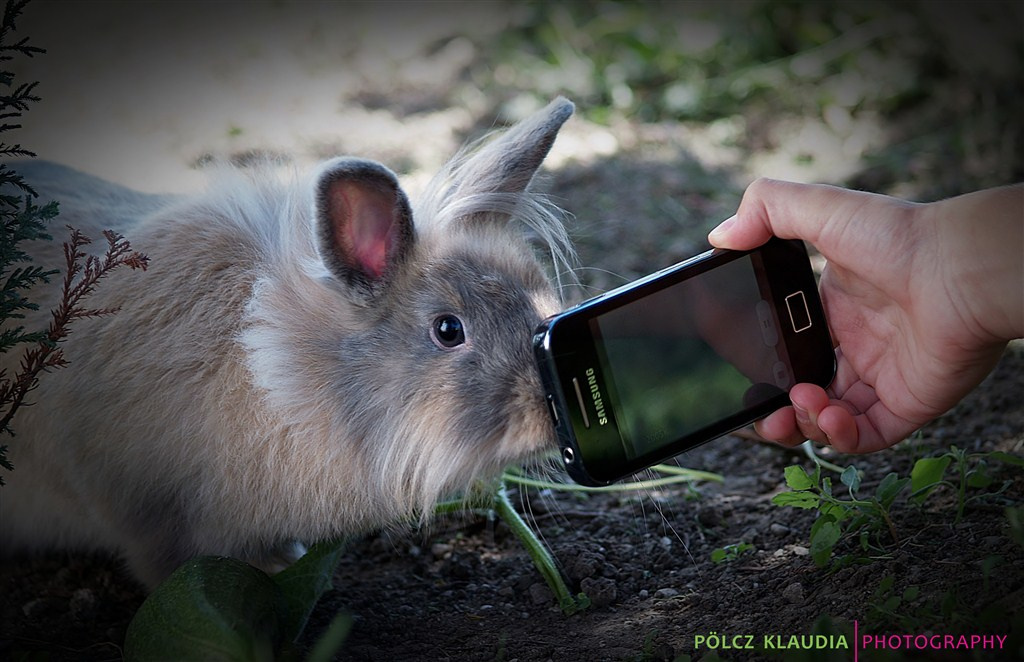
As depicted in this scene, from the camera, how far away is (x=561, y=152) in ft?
15.9

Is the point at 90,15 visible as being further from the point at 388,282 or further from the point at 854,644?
the point at 854,644

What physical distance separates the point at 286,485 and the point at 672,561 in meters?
1.06

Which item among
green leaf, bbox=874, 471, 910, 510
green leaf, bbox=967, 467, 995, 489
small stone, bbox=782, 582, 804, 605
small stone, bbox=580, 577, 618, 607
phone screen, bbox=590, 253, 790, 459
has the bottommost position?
small stone, bbox=782, 582, 804, 605

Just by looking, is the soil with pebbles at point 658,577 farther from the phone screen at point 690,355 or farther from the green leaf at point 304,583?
the phone screen at point 690,355

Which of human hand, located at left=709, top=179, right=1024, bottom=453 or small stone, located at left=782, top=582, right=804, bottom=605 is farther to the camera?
small stone, located at left=782, top=582, right=804, bottom=605

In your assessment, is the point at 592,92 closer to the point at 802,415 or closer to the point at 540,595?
the point at 802,415

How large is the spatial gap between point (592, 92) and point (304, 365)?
3550mm

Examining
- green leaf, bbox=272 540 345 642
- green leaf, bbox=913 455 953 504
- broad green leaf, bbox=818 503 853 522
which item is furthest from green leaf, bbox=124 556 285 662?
green leaf, bbox=913 455 953 504

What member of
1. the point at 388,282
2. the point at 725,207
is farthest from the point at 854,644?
the point at 725,207

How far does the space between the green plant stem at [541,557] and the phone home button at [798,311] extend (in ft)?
2.83

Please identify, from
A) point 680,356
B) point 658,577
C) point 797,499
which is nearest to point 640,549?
point 658,577

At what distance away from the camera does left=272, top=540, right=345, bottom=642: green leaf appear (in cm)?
221

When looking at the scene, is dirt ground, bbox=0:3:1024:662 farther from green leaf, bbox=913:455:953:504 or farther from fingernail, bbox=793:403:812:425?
fingernail, bbox=793:403:812:425

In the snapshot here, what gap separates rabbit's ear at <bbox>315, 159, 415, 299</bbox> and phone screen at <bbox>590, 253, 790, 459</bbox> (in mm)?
544
